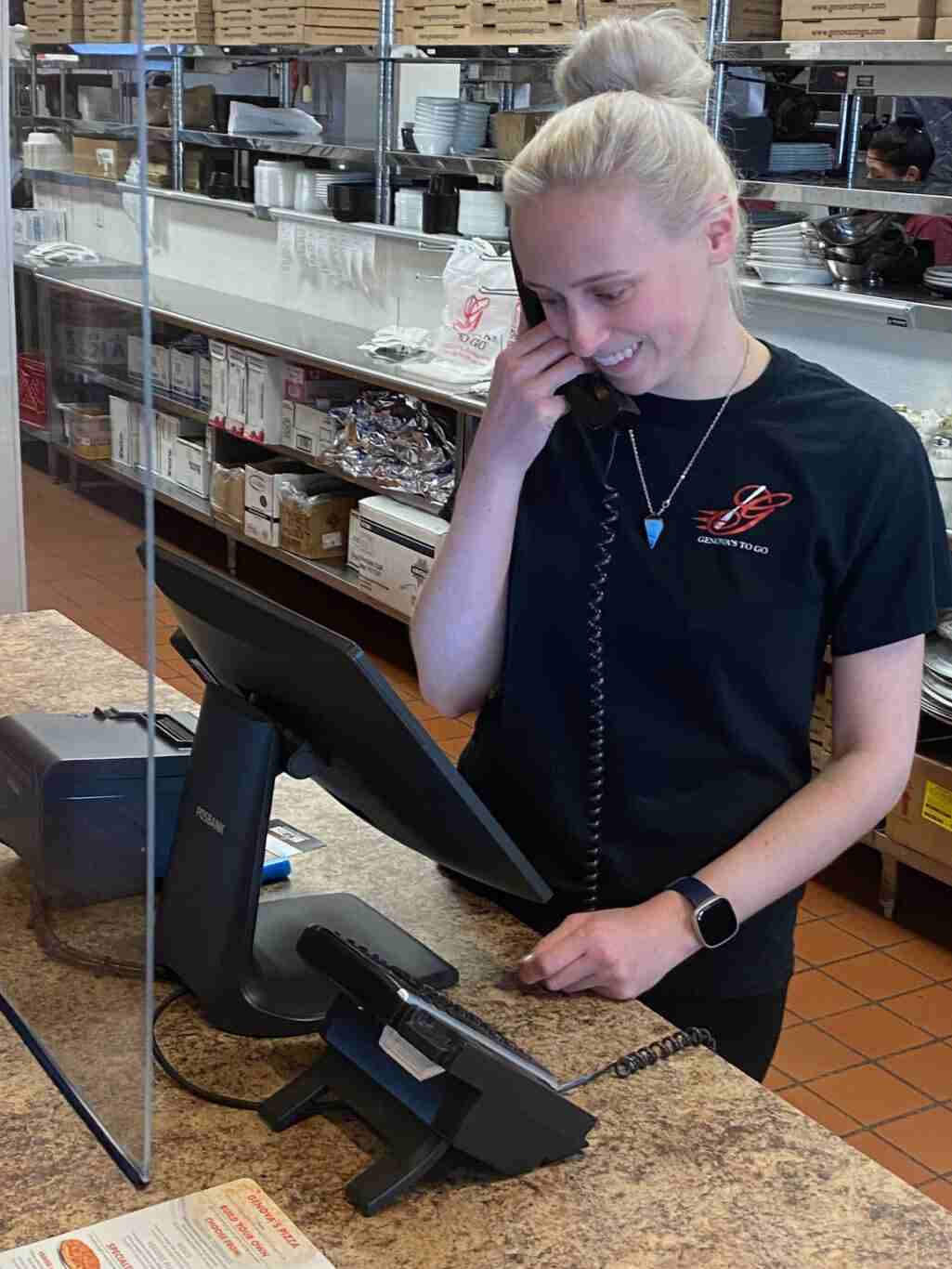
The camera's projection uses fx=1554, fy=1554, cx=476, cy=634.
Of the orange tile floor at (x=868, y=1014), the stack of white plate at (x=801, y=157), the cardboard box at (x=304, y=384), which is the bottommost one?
the orange tile floor at (x=868, y=1014)

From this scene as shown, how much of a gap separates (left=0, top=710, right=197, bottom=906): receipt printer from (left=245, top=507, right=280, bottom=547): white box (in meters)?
4.22

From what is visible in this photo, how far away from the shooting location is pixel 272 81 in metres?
6.86

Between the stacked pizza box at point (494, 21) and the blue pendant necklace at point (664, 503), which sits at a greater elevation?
the stacked pizza box at point (494, 21)

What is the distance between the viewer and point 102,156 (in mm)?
1176

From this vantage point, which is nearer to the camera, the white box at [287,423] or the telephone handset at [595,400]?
the telephone handset at [595,400]

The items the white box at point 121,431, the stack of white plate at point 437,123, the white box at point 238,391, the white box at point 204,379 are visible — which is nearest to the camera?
the white box at point 121,431

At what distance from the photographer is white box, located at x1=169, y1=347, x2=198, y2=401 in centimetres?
657

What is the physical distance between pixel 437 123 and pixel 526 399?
4.08m

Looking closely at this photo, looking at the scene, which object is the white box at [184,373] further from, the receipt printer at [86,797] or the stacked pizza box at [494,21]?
the receipt printer at [86,797]

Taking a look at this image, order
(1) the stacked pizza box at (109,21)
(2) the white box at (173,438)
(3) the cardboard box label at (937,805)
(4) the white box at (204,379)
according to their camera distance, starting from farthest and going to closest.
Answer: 1. (2) the white box at (173,438)
2. (4) the white box at (204,379)
3. (3) the cardboard box label at (937,805)
4. (1) the stacked pizza box at (109,21)

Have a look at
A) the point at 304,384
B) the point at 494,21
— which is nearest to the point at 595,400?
the point at 494,21

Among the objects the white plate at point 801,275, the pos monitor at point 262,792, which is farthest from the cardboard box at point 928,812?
the pos monitor at point 262,792

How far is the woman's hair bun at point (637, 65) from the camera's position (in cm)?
159

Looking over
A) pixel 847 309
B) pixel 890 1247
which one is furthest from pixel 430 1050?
pixel 847 309
